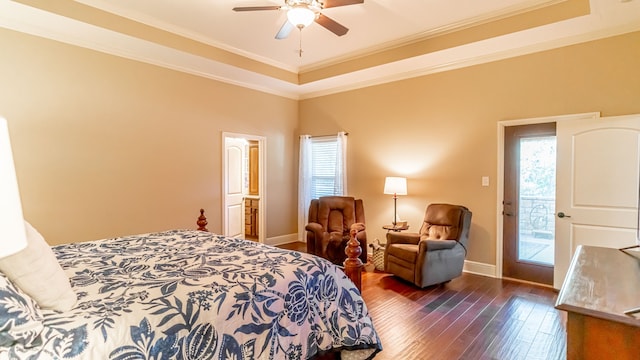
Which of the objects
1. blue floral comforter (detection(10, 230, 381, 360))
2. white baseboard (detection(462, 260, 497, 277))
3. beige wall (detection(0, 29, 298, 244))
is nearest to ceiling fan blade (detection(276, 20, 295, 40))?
beige wall (detection(0, 29, 298, 244))

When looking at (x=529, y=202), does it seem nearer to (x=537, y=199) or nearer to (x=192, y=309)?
(x=537, y=199)

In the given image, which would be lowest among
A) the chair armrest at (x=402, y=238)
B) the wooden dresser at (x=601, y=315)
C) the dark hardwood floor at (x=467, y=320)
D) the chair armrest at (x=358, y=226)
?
the dark hardwood floor at (x=467, y=320)

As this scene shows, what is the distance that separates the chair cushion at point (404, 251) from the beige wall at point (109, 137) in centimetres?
282

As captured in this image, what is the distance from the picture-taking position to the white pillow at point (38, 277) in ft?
4.26

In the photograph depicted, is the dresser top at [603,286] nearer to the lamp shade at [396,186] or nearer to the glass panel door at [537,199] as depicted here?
the glass panel door at [537,199]

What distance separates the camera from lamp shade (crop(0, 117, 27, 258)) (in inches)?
23.9

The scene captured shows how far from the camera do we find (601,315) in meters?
1.12

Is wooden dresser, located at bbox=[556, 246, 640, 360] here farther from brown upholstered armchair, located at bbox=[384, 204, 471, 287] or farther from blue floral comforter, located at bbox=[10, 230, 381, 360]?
brown upholstered armchair, located at bbox=[384, 204, 471, 287]

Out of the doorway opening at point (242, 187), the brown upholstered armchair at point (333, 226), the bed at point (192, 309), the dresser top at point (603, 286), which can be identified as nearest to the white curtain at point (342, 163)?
the brown upholstered armchair at point (333, 226)

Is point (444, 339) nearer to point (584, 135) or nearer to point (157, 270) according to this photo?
point (157, 270)

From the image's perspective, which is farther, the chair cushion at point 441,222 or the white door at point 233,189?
the white door at point 233,189

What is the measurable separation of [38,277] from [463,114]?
15.3ft

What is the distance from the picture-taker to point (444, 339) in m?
2.63

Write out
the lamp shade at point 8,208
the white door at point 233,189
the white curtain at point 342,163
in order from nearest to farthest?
the lamp shade at point 8,208 → the white door at point 233,189 → the white curtain at point 342,163
